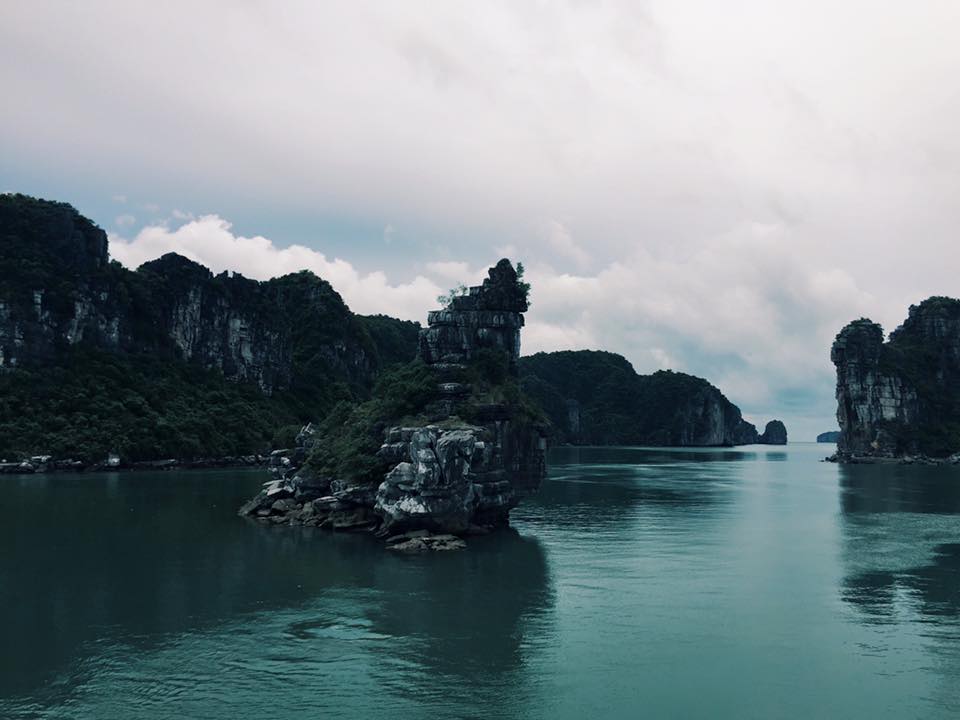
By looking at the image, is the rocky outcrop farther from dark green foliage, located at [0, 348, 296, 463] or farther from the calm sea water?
dark green foliage, located at [0, 348, 296, 463]

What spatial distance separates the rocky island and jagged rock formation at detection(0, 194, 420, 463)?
75.1m

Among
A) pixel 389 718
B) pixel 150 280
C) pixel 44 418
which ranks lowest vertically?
pixel 389 718

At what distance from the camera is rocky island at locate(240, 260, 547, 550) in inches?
2328

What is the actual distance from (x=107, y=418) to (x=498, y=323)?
97548mm

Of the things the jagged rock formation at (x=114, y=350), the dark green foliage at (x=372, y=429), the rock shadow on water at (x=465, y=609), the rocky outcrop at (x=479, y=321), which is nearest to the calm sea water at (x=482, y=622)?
the rock shadow on water at (x=465, y=609)

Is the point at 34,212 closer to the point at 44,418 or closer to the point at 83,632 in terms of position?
the point at 44,418

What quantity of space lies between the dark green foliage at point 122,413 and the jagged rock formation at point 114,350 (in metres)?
0.24

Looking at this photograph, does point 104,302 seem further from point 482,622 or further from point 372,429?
point 482,622

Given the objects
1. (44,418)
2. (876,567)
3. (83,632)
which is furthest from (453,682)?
(44,418)

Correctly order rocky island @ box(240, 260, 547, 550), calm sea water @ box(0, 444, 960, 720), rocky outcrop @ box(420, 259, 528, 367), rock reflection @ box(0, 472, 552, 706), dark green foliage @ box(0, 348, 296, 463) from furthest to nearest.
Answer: dark green foliage @ box(0, 348, 296, 463), rocky outcrop @ box(420, 259, 528, 367), rocky island @ box(240, 260, 547, 550), rock reflection @ box(0, 472, 552, 706), calm sea water @ box(0, 444, 960, 720)

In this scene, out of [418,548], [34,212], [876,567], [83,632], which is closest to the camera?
[83,632]

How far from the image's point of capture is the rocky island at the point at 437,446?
5912 centimetres

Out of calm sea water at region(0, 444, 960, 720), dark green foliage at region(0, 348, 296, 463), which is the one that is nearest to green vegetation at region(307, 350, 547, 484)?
calm sea water at region(0, 444, 960, 720)

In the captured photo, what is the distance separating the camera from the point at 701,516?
81.1 metres
